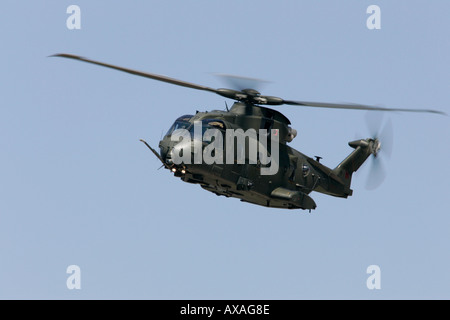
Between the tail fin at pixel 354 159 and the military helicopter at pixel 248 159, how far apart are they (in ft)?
7.32

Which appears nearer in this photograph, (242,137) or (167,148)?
(167,148)

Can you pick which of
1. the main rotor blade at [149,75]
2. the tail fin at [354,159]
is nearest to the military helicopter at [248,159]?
the main rotor blade at [149,75]

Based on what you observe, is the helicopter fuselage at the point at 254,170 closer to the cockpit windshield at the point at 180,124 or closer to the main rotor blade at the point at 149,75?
the cockpit windshield at the point at 180,124

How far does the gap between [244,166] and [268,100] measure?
10.2 ft

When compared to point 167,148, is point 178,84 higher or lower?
higher

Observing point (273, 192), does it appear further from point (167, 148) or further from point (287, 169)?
point (167, 148)

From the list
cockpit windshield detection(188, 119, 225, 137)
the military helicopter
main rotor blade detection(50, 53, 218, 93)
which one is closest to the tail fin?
the military helicopter

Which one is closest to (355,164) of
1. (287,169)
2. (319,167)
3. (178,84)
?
(319,167)

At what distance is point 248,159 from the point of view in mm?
36594

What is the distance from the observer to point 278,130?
1490 inches

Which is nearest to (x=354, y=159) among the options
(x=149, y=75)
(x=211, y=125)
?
(x=211, y=125)

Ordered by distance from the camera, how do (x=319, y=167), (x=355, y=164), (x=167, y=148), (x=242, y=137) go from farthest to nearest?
1. (x=355, y=164)
2. (x=319, y=167)
3. (x=242, y=137)
4. (x=167, y=148)

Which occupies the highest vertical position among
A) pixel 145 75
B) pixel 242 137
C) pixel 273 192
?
pixel 145 75

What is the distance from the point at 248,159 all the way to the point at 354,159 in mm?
9245
